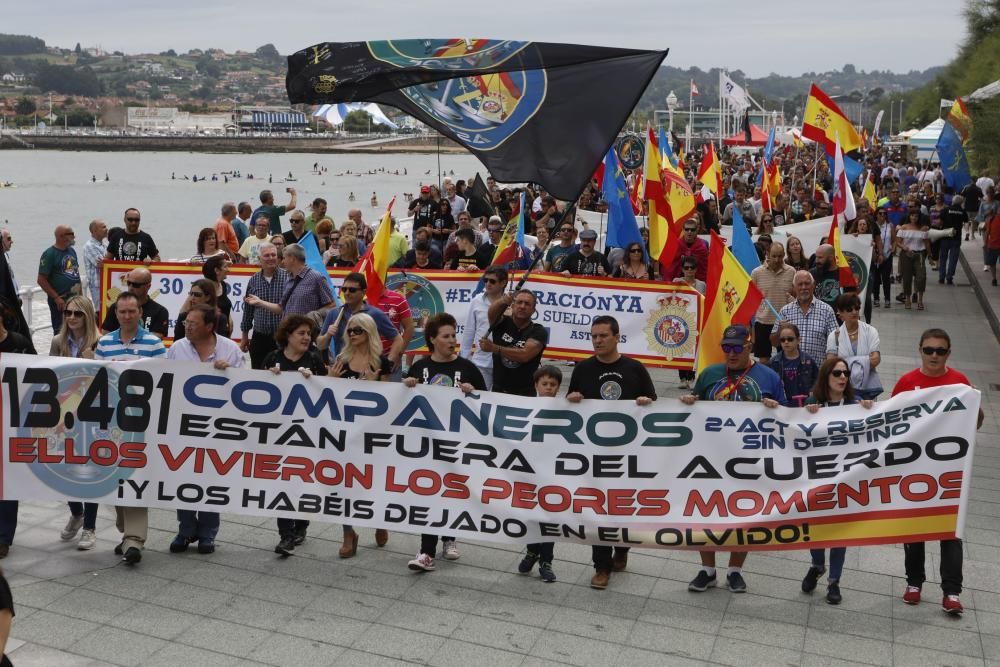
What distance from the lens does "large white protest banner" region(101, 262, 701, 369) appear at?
1159 centimetres

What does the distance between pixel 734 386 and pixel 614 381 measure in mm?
687

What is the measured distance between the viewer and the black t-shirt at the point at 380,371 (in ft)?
23.3

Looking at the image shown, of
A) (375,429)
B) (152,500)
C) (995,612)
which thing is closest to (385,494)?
(375,429)

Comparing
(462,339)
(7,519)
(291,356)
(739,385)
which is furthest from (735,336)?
(7,519)

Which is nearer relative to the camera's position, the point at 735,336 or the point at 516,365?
the point at 735,336

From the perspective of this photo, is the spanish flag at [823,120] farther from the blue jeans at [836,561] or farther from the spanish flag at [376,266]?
the blue jeans at [836,561]

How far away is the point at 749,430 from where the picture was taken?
6.41m

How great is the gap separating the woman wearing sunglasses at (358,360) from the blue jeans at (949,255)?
15966mm

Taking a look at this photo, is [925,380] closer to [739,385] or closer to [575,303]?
[739,385]

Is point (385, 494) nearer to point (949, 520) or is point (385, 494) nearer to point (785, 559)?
point (785, 559)

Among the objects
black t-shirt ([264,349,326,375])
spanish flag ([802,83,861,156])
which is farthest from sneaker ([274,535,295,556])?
spanish flag ([802,83,861,156])

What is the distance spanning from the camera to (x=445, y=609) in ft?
20.6

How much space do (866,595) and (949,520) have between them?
0.68 metres

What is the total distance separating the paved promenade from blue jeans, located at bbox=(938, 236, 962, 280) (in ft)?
46.9
